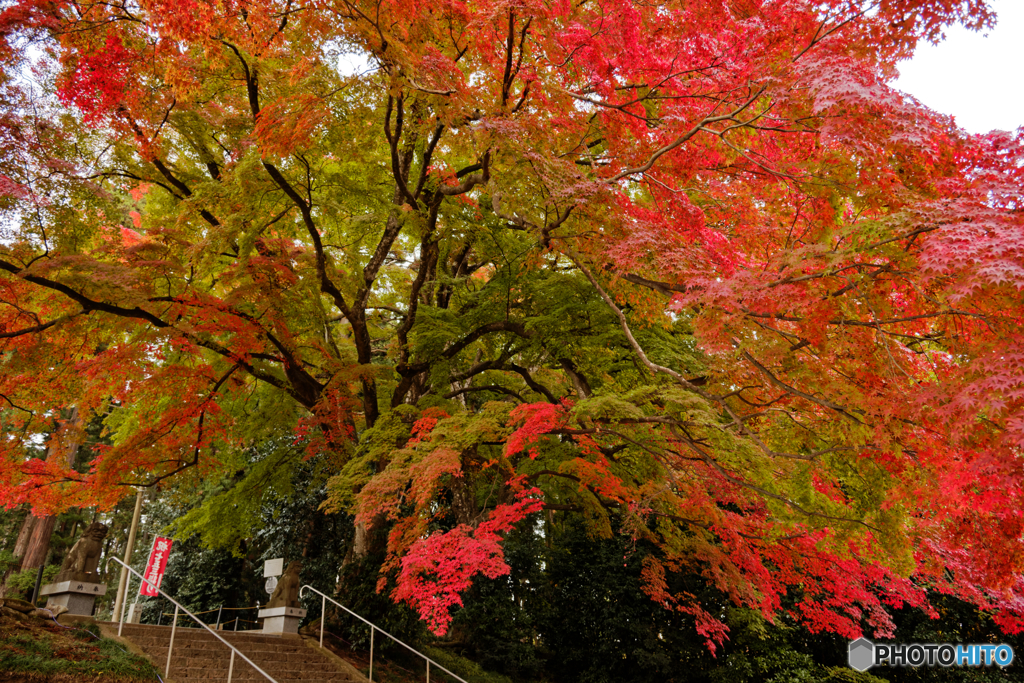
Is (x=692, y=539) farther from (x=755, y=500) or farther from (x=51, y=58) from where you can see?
(x=51, y=58)

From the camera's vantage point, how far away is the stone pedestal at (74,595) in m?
7.59

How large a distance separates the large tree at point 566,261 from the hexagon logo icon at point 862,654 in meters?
2.86

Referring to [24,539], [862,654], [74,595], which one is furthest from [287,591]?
[862,654]

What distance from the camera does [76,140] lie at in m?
7.44

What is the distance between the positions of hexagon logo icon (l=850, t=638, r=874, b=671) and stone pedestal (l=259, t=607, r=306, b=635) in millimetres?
11137

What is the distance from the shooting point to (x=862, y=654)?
39.9 ft

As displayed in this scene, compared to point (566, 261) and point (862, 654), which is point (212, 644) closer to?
point (566, 261)

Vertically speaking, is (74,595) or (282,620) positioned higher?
(74,595)

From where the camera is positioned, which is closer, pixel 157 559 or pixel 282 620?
pixel 282 620

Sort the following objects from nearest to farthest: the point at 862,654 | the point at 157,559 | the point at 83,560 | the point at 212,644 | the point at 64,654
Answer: the point at 64,654 → the point at 83,560 → the point at 212,644 → the point at 862,654 → the point at 157,559

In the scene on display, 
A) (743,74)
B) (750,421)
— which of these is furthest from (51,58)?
(750,421)

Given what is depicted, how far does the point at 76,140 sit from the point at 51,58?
111 cm

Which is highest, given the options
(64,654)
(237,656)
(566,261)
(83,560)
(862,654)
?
(566,261)

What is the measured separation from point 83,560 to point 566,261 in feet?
27.5
